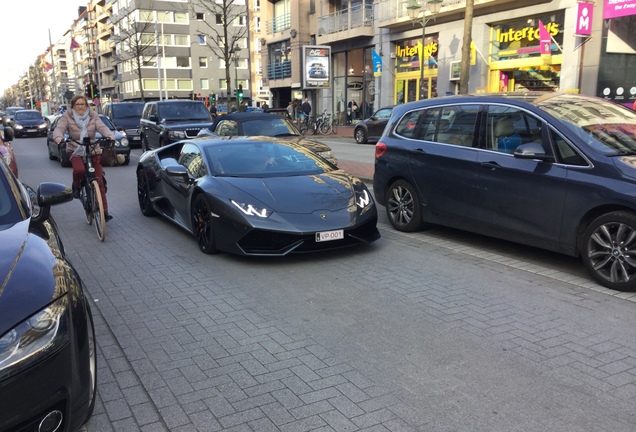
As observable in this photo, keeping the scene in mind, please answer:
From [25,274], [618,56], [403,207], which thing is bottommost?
[403,207]

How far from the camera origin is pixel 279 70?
43656 millimetres

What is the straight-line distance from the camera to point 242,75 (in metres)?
80.6

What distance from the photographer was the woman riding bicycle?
801 centimetres

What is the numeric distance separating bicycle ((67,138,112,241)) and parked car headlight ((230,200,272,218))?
99.8 inches

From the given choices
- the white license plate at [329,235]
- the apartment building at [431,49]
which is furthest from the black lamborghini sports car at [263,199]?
the apartment building at [431,49]

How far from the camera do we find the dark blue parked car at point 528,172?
509cm

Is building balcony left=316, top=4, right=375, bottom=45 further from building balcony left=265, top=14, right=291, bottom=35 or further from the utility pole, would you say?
the utility pole

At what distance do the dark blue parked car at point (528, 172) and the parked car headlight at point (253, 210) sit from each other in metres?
A: 2.33

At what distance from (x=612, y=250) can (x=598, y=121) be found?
1522 mm

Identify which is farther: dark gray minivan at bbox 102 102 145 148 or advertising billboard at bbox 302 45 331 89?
advertising billboard at bbox 302 45 331 89

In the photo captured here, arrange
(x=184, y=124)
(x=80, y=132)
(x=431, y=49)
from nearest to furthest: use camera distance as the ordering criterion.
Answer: (x=80, y=132), (x=184, y=124), (x=431, y=49)

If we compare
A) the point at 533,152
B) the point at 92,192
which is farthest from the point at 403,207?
the point at 92,192

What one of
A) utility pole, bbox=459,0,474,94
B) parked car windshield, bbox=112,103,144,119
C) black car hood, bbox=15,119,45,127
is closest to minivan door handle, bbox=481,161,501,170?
utility pole, bbox=459,0,474,94

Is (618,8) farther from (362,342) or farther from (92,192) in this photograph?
(362,342)
